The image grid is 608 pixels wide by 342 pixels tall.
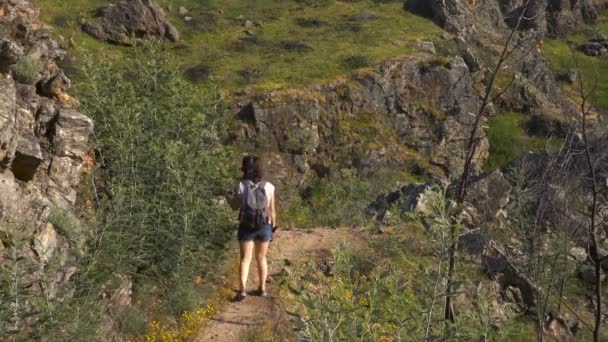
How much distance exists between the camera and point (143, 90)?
9.76m

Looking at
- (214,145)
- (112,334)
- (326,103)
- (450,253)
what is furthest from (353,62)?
(450,253)

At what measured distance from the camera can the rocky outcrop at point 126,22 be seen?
3164cm

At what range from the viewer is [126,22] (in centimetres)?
3209

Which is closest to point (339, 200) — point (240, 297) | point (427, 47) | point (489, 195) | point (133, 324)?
point (489, 195)

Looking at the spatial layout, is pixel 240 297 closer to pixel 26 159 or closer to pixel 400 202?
pixel 26 159

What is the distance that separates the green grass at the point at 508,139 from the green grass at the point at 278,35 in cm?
725

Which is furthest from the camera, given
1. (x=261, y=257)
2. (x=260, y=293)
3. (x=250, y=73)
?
(x=250, y=73)

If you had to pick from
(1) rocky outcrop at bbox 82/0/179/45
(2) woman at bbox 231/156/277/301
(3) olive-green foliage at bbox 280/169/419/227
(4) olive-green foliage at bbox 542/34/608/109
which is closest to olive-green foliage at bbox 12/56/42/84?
(2) woman at bbox 231/156/277/301

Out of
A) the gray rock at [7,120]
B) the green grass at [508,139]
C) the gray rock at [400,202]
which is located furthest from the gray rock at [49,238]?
the green grass at [508,139]

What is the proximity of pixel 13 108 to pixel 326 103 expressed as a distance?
73.4 ft

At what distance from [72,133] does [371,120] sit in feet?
74.5

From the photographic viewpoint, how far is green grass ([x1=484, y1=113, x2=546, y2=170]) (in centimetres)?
3459

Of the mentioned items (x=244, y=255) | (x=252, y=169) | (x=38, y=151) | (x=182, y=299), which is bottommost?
(x=182, y=299)

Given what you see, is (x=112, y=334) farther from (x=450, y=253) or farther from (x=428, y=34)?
(x=428, y=34)
